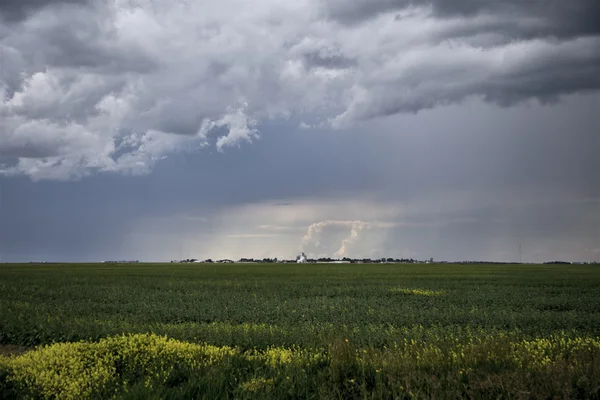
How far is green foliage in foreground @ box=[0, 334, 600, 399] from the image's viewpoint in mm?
8586

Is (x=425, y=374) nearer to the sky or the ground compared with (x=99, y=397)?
nearer to the sky

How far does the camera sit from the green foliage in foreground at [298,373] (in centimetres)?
859

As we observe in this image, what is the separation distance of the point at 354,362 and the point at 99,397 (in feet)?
17.8

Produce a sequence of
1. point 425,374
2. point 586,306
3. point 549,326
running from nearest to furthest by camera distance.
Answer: point 425,374 → point 549,326 → point 586,306

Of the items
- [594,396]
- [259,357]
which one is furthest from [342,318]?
[594,396]

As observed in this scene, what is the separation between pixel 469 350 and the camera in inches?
419

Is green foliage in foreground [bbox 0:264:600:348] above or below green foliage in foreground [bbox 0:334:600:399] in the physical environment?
below

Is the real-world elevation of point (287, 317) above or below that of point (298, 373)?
below

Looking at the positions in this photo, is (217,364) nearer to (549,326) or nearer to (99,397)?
(99,397)

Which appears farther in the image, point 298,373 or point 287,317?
point 287,317

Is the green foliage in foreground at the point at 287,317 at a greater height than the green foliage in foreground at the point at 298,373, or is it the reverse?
the green foliage in foreground at the point at 298,373

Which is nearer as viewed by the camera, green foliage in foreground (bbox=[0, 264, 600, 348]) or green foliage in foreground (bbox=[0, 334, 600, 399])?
green foliage in foreground (bbox=[0, 334, 600, 399])

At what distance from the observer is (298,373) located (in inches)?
382

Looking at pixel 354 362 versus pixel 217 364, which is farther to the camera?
pixel 217 364
